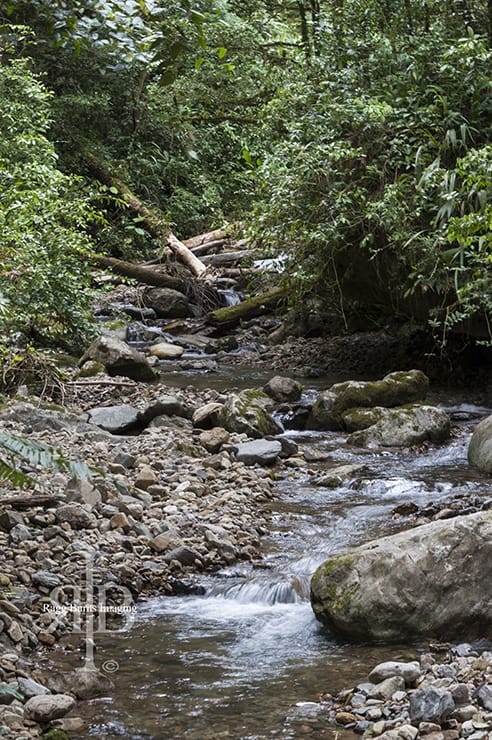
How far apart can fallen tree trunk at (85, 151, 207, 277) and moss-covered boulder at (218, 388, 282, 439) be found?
7128mm

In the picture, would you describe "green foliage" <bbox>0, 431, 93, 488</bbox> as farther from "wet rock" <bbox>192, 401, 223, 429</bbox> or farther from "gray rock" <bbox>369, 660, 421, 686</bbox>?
"wet rock" <bbox>192, 401, 223, 429</bbox>

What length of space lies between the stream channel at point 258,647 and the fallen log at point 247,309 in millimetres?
Result: 7687

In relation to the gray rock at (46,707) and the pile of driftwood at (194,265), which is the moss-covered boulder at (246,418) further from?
the pile of driftwood at (194,265)

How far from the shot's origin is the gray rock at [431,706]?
329 cm

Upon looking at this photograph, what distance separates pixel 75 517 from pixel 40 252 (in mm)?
4399

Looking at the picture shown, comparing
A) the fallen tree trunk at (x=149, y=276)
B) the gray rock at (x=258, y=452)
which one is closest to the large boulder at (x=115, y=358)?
the gray rock at (x=258, y=452)

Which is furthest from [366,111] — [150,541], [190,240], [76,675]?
[190,240]

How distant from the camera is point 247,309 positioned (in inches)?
578

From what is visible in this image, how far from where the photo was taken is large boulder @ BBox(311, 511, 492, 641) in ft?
13.8

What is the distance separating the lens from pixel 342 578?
4402 millimetres

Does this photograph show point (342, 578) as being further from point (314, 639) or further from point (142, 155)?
point (142, 155)

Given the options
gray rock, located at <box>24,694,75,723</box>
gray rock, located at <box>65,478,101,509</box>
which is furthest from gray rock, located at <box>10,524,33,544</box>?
gray rock, located at <box>24,694,75,723</box>

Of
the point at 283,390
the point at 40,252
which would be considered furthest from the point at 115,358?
the point at 283,390

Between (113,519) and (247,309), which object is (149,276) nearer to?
(247,309)
